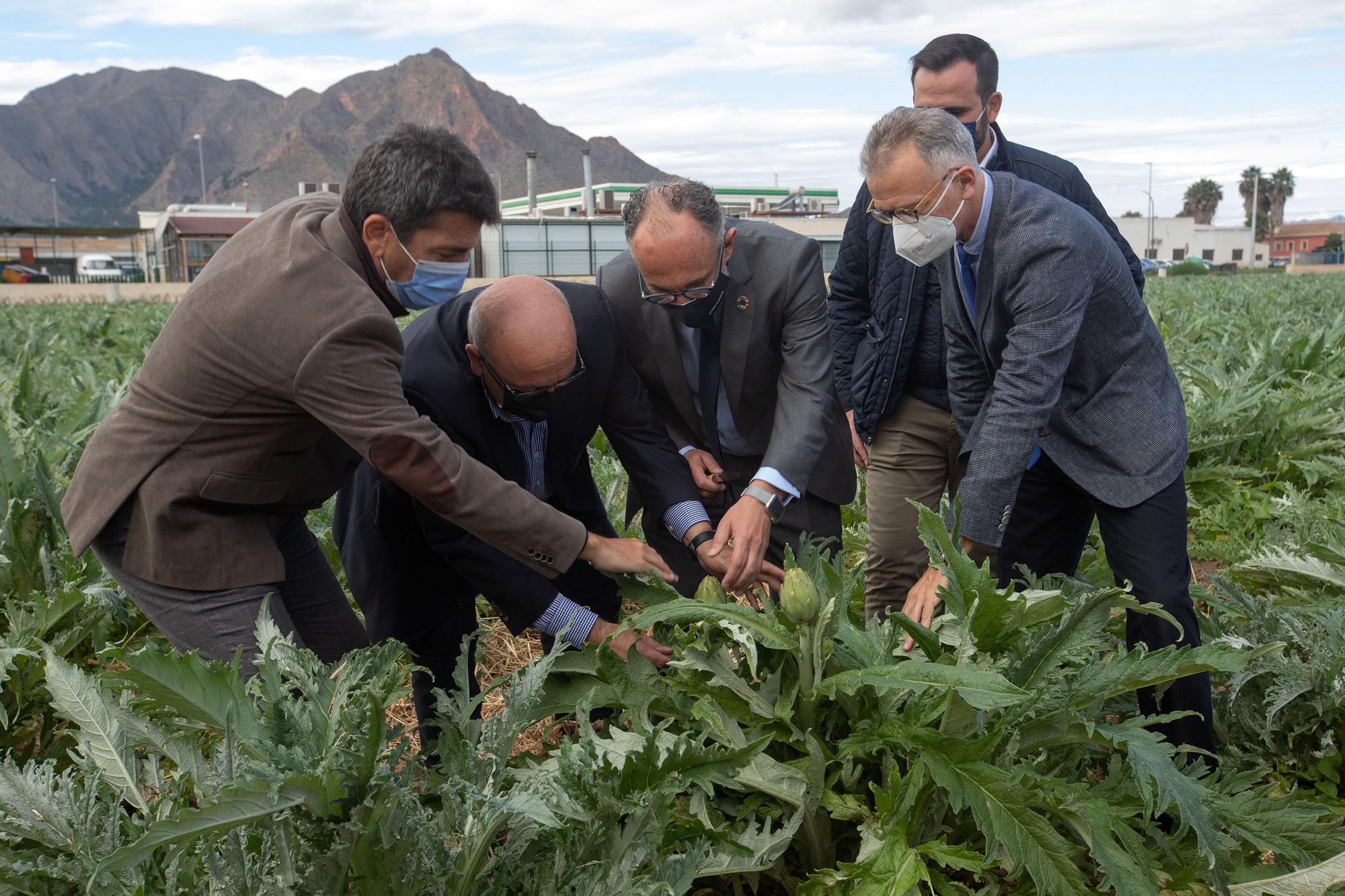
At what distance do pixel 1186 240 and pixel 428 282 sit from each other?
96060 mm

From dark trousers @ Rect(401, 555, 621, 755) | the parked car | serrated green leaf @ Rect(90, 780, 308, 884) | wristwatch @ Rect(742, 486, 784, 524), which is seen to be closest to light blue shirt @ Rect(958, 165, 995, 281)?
wristwatch @ Rect(742, 486, 784, 524)

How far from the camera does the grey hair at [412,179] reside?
93.4 inches

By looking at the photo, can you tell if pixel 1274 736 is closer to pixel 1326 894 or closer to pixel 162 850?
pixel 1326 894

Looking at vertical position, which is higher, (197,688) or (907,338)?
(907,338)

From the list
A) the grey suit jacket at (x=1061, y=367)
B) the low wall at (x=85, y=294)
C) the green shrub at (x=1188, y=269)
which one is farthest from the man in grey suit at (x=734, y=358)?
the green shrub at (x=1188, y=269)

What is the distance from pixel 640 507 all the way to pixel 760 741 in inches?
82.8

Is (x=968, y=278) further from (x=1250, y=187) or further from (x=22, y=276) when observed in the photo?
(x=1250, y=187)

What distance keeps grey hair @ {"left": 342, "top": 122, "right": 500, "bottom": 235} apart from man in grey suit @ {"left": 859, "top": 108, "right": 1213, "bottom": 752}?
102 centimetres

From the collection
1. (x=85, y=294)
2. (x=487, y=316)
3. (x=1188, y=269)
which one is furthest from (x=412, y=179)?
(x=1188, y=269)

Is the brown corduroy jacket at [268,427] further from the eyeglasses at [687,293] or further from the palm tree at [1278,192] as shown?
the palm tree at [1278,192]

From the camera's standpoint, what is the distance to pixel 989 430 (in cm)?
268

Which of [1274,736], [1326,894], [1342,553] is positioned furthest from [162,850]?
[1342,553]

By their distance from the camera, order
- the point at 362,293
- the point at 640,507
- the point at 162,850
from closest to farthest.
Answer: the point at 162,850 → the point at 362,293 → the point at 640,507

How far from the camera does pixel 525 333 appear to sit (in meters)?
2.72
